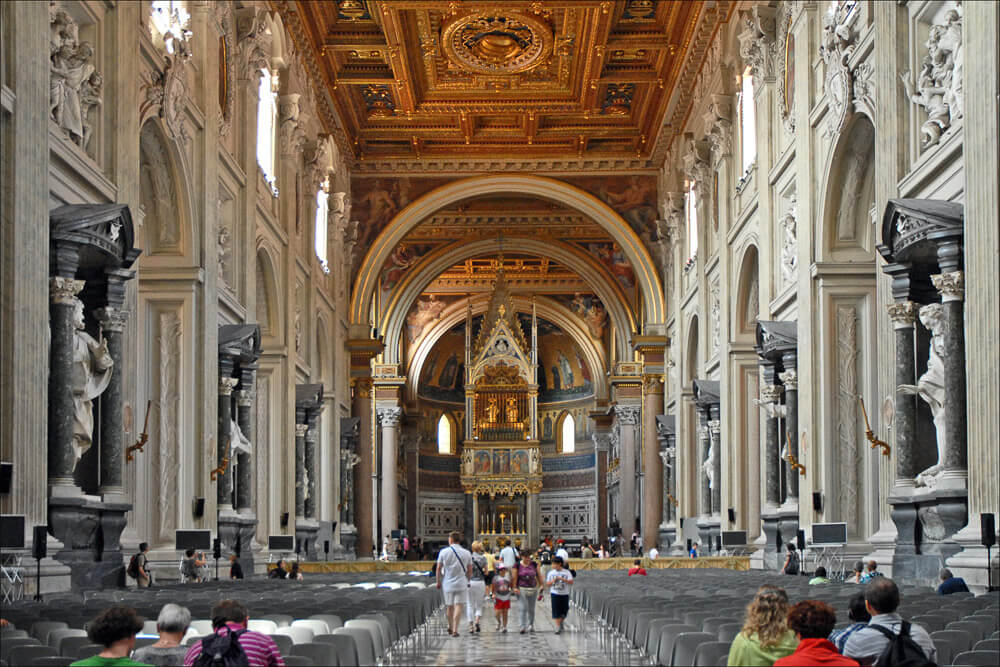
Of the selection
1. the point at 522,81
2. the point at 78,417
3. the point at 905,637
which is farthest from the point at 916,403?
the point at 522,81

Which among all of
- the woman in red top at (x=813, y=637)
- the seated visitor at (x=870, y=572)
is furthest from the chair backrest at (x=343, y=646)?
the seated visitor at (x=870, y=572)

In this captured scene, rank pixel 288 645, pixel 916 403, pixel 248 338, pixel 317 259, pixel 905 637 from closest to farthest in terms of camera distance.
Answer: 1. pixel 905 637
2. pixel 288 645
3. pixel 916 403
4. pixel 248 338
5. pixel 317 259

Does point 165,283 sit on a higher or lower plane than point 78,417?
higher

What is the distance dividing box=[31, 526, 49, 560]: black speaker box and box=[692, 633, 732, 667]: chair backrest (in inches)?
322

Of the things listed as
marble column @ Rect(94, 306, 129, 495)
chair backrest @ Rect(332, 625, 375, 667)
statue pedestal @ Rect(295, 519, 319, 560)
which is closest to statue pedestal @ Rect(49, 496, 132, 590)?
marble column @ Rect(94, 306, 129, 495)

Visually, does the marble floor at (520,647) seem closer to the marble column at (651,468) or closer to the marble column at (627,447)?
the marble column at (651,468)

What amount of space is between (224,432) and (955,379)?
13.2 meters

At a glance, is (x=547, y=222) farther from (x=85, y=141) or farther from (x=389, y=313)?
(x=85, y=141)

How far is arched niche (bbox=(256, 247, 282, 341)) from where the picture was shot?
98.3 ft

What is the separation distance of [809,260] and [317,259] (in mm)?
17033

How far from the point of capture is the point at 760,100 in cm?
2734

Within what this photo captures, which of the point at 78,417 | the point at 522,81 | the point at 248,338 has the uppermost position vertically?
the point at 522,81

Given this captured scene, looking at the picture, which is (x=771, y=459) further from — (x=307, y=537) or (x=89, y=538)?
(x=89, y=538)

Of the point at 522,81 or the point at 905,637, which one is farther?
the point at 522,81
